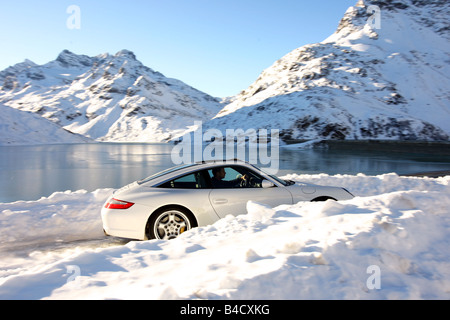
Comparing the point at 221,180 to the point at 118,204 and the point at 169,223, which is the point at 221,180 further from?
the point at 118,204

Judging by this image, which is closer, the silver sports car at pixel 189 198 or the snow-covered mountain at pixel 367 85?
the silver sports car at pixel 189 198

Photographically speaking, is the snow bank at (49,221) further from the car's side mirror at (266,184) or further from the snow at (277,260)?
the car's side mirror at (266,184)

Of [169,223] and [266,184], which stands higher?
[266,184]

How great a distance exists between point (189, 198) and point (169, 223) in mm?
493

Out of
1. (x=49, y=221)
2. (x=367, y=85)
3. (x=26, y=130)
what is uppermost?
(x=367, y=85)

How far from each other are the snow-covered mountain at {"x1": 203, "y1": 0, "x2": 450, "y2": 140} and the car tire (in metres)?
71.7

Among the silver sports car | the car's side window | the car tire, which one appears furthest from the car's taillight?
the car's side window

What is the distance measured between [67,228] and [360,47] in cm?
12273

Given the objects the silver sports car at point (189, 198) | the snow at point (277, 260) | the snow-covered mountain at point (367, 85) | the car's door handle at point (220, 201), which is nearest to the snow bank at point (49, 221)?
the snow at point (277, 260)

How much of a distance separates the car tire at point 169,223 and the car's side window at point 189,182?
399 millimetres

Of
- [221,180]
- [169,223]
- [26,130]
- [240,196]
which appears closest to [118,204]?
[169,223]

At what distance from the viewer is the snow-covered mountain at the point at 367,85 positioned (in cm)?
7475

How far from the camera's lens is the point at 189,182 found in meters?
5.54
